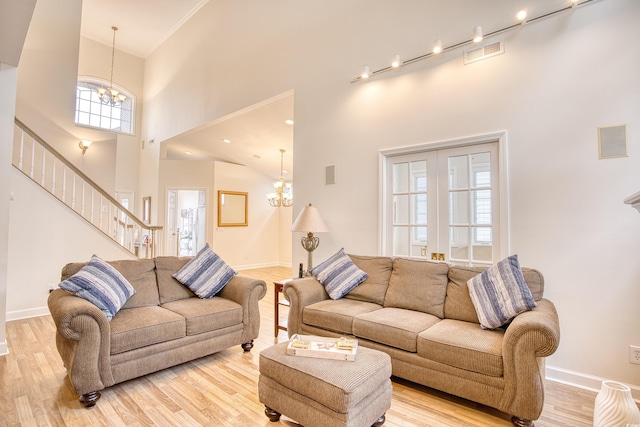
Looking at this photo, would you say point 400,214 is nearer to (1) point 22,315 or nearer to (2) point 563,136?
(2) point 563,136

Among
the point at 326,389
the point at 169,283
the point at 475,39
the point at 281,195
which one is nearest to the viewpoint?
the point at 326,389

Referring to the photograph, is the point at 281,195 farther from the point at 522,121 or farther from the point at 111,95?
the point at 522,121

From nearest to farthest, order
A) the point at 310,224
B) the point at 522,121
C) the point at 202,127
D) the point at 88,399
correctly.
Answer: the point at 88,399 → the point at 522,121 → the point at 310,224 → the point at 202,127

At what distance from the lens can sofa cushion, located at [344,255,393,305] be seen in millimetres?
3131

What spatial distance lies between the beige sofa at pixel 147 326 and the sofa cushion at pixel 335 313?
564 mm

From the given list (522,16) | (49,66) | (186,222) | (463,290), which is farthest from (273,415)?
(186,222)

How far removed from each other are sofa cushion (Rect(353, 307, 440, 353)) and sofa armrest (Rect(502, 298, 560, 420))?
605 millimetres

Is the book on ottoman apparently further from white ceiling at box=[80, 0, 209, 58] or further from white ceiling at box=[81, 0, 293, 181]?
white ceiling at box=[80, 0, 209, 58]

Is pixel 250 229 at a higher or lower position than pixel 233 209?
lower

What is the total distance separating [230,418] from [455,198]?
2651 millimetres

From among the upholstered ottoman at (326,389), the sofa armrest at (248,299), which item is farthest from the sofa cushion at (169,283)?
the upholstered ottoman at (326,389)

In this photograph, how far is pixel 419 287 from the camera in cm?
290

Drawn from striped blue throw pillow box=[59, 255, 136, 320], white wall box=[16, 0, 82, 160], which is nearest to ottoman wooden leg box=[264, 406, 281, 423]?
striped blue throw pillow box=[59, 255, 136, 320]

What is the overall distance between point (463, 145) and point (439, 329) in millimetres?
1772
